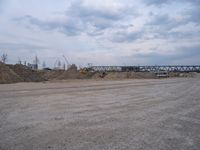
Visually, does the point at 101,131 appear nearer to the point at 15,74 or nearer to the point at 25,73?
the point at 15,74

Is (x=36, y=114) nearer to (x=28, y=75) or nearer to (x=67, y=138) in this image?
(x=67, y=138)

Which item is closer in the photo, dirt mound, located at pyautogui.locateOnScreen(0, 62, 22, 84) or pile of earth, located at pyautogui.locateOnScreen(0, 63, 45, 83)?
dirt mound, located at pyautogui.locateOnScreen(0, 62, 22, 84)

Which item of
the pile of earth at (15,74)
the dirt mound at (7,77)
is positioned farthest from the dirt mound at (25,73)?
the dirt mound at (7,77)

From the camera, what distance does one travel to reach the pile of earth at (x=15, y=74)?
52.1 m

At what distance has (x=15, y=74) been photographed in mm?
57094

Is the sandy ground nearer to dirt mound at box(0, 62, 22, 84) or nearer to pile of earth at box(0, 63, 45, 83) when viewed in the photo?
dirt mound at box(0, 62, 22, 84)

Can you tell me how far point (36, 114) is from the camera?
13.4 metres

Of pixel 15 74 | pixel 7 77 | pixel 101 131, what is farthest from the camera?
pixel 15 74

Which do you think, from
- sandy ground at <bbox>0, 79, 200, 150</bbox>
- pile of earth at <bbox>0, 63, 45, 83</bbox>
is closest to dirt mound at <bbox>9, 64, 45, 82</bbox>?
pile of earth at <bbox>0, 63, 45, 83</bbox>

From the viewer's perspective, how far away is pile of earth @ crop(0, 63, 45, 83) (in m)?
52.1

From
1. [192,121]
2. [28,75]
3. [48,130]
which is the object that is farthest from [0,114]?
[28,75]

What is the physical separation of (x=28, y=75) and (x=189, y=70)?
121m

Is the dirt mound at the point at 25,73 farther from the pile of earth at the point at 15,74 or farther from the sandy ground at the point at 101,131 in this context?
the sandy ground at the point at 101,131

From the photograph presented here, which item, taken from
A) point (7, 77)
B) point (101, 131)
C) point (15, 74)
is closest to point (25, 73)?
point (15, 74)
